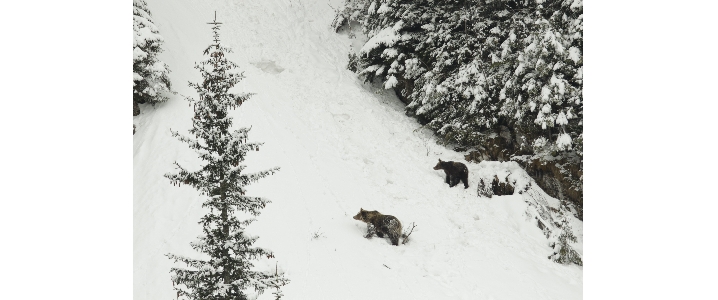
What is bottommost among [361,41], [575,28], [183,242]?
[183,242]

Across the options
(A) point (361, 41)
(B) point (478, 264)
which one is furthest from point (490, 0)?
(B) point (478, 264)

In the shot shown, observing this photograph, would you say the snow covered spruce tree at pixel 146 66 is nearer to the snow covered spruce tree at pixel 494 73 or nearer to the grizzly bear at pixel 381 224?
the snow covered spruce tree at pixel 494 73

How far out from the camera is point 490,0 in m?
14.9

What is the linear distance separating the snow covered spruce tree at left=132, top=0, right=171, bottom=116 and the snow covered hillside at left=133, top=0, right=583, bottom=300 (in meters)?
0.55

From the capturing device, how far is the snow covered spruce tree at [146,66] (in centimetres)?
1280

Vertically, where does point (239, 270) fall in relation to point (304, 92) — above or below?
below

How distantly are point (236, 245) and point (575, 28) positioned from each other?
10.6m

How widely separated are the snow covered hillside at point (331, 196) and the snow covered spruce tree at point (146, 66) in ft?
1.81

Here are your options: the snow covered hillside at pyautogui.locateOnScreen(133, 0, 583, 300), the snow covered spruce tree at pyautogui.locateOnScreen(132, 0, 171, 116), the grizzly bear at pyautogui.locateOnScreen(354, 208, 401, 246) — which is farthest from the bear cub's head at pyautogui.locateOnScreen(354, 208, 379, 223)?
the snow covered spruce tree at pyautogui.locateOnScreen(132, 0, 171, 116)

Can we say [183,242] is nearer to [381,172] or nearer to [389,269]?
[389,269]

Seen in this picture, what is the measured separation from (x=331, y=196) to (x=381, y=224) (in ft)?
6.53

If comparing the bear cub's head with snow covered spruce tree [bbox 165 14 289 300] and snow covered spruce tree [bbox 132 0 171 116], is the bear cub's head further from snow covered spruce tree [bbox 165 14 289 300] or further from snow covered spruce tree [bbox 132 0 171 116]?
snow covered spruce tree [bbox 132 0 171 116]

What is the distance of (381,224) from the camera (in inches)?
382

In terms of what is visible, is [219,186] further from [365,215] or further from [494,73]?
[494,73]
